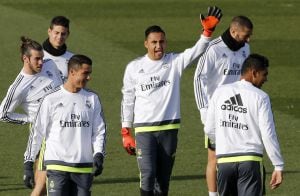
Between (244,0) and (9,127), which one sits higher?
(244,0)

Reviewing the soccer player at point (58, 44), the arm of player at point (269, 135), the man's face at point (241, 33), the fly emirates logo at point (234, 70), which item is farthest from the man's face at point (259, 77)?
the soccer player at point (58, 44)

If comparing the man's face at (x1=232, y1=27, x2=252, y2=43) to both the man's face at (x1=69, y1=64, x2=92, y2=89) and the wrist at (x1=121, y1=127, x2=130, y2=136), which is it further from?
the man's face at (x1=69, y1=64, x2=92, y2=89)

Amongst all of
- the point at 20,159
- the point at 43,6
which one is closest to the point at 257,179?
the point at 20,159

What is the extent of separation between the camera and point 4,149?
21.4 metres

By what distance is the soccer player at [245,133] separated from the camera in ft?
45.3

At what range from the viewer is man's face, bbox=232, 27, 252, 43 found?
1689cm

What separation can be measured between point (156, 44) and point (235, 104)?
255cm

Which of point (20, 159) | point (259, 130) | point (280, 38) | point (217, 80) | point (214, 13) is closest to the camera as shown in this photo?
point (259, 130)

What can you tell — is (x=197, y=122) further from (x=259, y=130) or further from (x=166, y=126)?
(x=259, y=130)

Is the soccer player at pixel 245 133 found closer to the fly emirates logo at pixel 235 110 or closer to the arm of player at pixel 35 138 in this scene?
the fly emirates logo at pixel 235 110

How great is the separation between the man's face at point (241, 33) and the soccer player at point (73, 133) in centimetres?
347

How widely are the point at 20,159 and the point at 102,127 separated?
267 inches

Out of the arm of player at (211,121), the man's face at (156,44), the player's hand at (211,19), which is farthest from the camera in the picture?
the man's face at (156,44)

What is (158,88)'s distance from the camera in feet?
53.5
